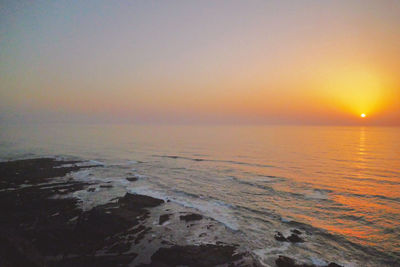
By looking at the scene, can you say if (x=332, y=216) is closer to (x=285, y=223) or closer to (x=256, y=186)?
(x=285, y=223)

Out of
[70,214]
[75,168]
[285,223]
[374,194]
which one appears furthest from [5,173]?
[374,194]

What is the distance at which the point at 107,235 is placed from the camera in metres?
13.5

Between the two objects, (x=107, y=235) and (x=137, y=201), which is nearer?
(x=107, y=235)

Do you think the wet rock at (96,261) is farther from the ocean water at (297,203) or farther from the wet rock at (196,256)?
the ocean water at (297,203)

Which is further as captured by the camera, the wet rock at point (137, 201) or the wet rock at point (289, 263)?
the wet rock at point (137, 201)

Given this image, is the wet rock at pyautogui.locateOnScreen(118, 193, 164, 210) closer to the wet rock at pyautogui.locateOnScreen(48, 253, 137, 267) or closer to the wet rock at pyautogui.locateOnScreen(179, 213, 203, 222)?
the wet rock at pyautogui.locateOnScreen(179, 213, 203, 222)

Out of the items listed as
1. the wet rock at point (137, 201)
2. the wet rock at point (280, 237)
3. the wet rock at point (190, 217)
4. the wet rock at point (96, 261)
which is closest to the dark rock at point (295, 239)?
the wet rock at point (280, 237)

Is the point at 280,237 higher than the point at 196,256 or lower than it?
lower

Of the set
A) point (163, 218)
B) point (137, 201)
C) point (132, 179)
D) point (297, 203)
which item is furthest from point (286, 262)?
point (132, 179)

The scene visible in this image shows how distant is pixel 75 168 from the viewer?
3519 cm

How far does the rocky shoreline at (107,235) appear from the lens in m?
11.1

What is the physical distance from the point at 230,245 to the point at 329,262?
5.21 m

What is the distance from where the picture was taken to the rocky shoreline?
11102mm

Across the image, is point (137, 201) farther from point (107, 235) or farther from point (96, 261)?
point (96, 261)
